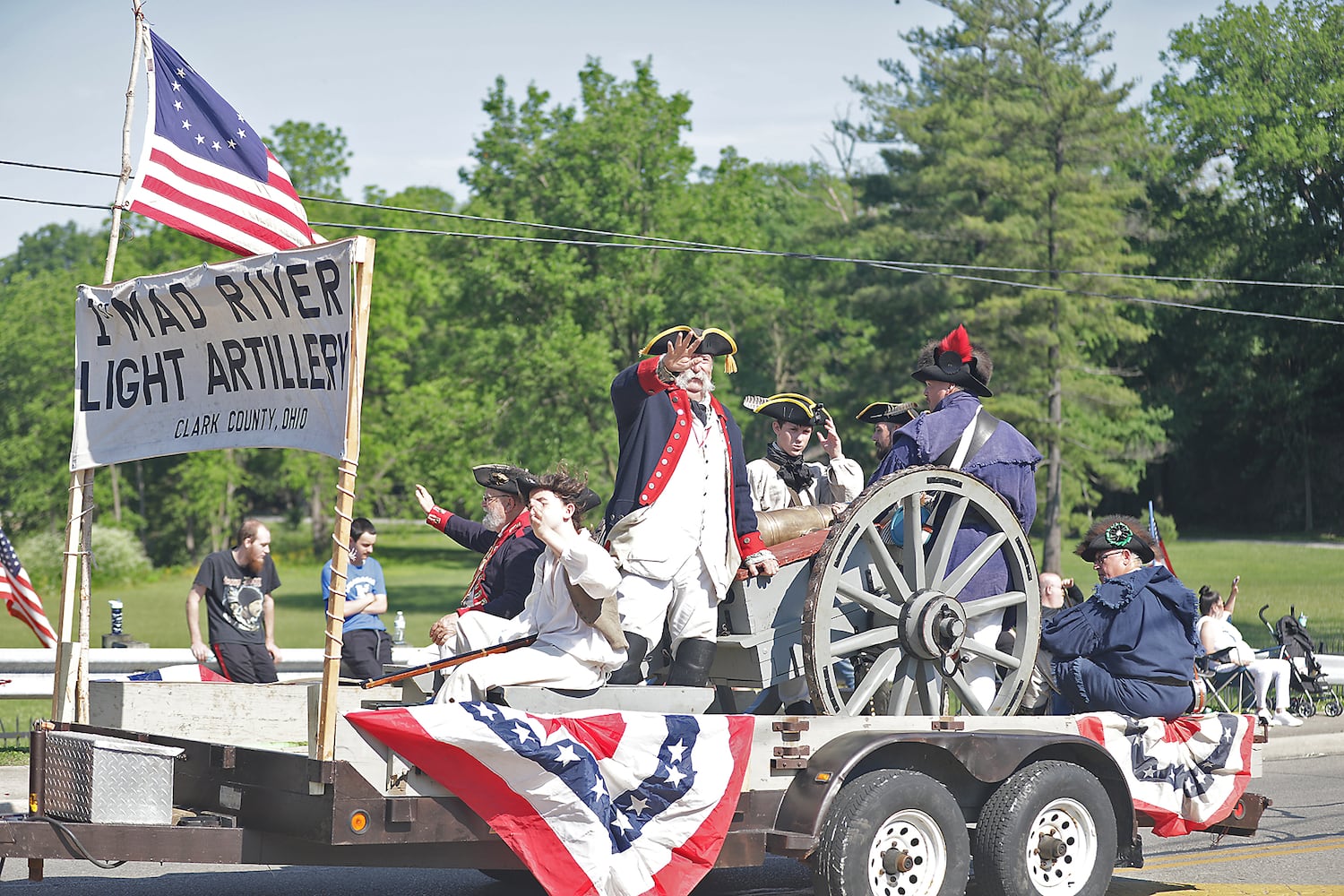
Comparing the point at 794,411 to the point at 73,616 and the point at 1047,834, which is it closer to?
the point at 1047,834

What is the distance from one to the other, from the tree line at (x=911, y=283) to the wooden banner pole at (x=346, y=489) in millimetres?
15174

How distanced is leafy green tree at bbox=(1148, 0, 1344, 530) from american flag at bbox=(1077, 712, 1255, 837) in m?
40.5

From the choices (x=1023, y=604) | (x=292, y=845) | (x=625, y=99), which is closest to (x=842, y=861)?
(x=1023, y=604)

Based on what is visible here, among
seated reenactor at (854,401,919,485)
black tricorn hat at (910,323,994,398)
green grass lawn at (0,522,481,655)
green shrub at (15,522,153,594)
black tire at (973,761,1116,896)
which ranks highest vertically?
black tricorn hat at (910,323,994,398)

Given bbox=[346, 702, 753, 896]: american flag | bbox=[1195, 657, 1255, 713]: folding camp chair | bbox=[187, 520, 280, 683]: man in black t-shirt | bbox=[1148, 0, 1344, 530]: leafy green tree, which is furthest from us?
bbox=[1148, 0, 1344, 530]: leafy green tree

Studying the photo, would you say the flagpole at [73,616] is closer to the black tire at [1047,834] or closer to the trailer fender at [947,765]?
the trailer fender at [947,765]

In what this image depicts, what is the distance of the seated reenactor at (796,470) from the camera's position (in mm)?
7871

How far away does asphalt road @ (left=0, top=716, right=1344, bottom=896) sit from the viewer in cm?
688

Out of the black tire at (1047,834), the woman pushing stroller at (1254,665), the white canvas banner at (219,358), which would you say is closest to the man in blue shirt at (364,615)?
the white canvas banner at (219,358)

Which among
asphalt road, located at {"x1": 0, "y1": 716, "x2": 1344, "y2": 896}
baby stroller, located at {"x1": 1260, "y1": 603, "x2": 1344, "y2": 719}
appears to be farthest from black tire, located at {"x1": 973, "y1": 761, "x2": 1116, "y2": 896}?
baby stroller, located at {"x1": 1260, "y1": 603, "x2": 1344, "y2": 719}

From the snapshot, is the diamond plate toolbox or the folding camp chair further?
the folding camp chair

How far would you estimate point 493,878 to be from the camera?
287 inches

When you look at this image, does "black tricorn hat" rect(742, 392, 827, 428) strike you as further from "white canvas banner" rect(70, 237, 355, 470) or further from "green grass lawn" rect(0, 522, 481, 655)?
"green grass lawn" rect(0, 522, 481, 655)

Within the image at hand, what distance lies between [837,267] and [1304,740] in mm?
31676
